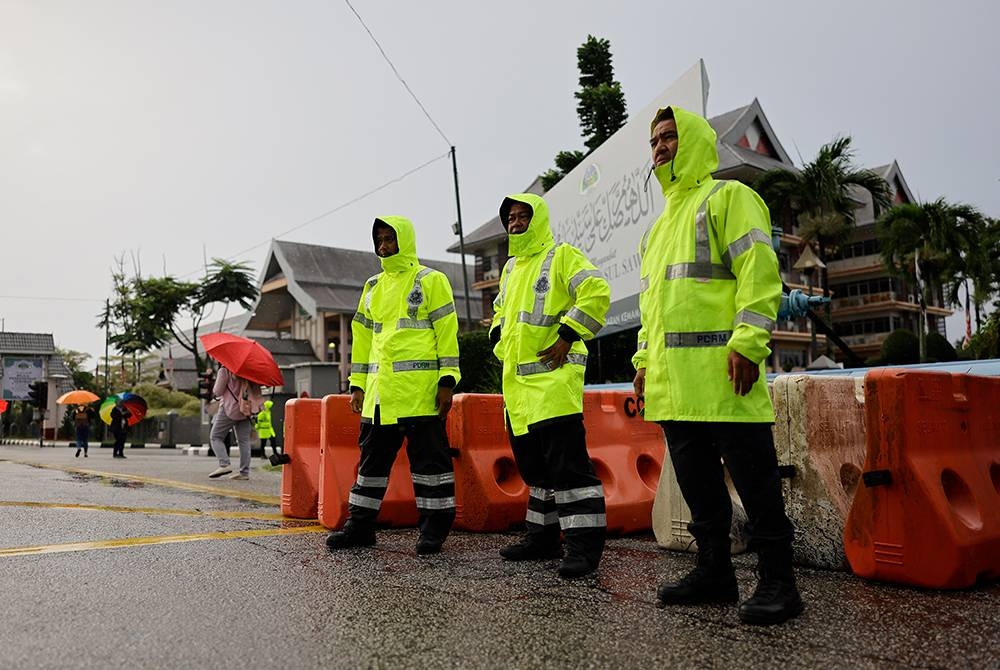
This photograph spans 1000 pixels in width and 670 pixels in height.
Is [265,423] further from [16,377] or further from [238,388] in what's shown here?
[16,377]

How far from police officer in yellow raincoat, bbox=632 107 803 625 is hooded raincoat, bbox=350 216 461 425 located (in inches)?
59.9

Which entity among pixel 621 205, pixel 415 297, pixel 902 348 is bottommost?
pixel 415 297

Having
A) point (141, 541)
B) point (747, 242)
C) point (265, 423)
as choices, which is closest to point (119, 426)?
point (265, 423)

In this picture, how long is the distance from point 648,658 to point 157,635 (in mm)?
1589

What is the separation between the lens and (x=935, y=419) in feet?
12.2

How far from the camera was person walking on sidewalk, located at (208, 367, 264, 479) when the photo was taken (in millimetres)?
10297

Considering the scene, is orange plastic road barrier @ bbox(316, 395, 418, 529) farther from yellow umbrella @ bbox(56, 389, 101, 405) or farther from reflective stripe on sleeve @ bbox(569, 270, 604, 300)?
yellow umbrella @ bbox(56, 389, 101, 405)

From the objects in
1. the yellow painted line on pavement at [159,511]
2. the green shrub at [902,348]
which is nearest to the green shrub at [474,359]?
the yellow painted line on pavement at [159,511]

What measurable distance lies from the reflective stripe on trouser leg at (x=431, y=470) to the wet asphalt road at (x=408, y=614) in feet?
0.79

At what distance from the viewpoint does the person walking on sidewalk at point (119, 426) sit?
20.0 meters

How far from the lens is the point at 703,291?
3.18 m

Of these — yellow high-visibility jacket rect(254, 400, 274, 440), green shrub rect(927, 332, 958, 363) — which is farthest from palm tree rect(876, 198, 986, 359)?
yellow high-visibility jacket rect(254, 400, 274, 440)

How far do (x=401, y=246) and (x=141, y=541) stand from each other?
2.25 meters

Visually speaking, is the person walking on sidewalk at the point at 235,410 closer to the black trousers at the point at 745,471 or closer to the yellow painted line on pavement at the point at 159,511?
the yellow painted line on pavement at the point at 159,511
